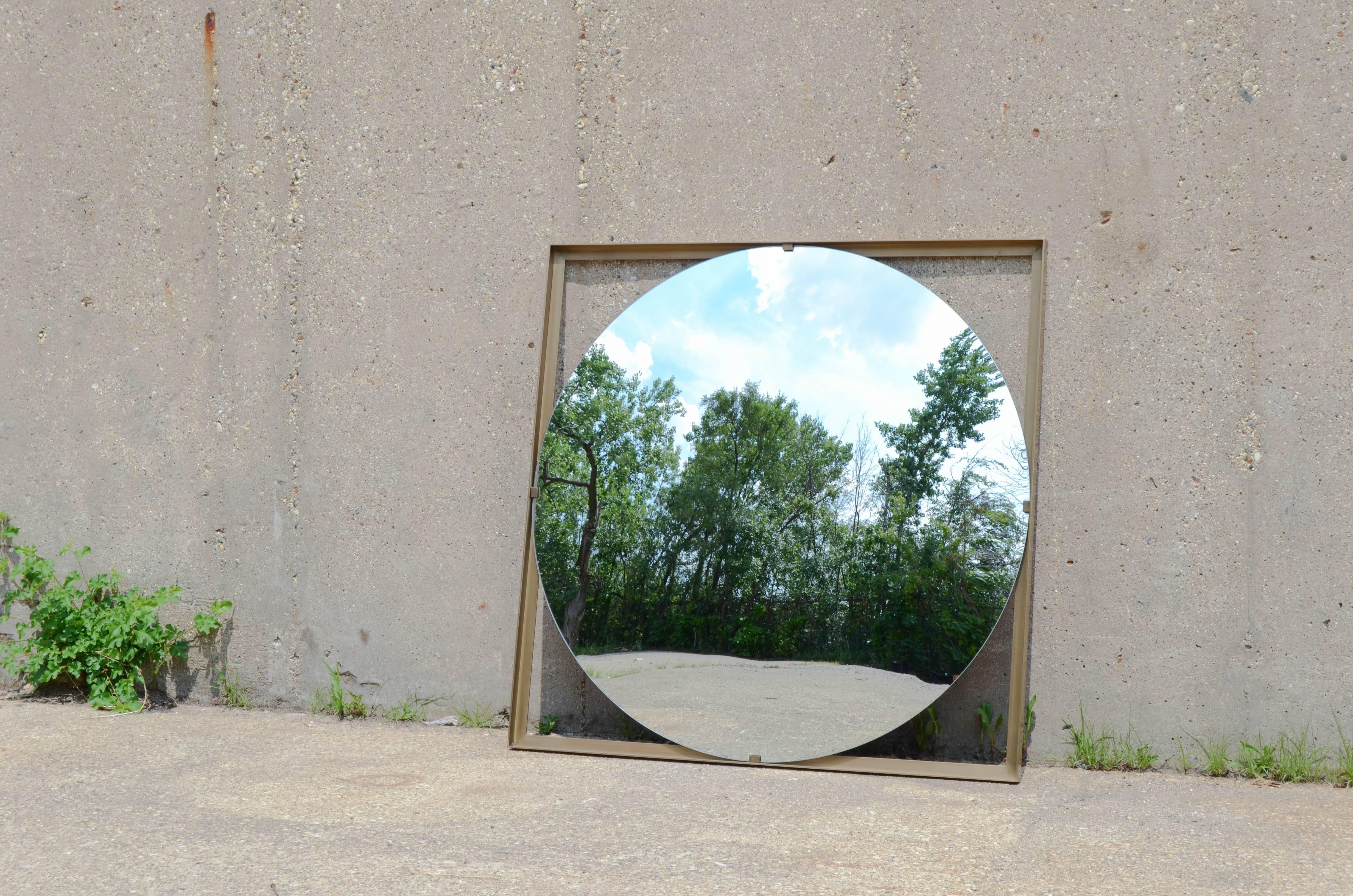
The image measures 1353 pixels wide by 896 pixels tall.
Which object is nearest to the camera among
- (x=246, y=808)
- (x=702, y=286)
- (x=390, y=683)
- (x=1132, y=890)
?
(x=1132, y=890)

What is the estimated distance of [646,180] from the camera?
10.0 feet

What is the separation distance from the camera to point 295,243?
328 centimetres

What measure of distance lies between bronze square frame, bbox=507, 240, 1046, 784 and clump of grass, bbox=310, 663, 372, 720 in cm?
53

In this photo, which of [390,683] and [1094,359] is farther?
[390,683]

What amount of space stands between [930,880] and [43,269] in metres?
3.56

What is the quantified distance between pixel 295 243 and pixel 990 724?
272 cm

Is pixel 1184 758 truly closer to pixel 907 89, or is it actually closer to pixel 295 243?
pixel 907 89

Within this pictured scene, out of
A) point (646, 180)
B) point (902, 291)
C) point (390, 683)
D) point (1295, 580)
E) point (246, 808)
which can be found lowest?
point (246, 808)

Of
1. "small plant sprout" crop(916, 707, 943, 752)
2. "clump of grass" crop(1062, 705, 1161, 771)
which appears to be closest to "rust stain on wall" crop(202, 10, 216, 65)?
"small plant sprout" crop(916, 707, 943, 752)

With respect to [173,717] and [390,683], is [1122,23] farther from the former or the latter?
[173,717]

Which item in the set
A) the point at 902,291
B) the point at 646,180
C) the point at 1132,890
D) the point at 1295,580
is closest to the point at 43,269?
the point at 646,180

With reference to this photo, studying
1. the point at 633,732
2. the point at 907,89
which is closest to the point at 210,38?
the point at 907,89

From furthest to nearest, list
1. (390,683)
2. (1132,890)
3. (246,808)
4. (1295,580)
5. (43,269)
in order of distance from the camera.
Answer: (43,269) → (390,683) → (1295,580) → (246,808) → (1132,890)

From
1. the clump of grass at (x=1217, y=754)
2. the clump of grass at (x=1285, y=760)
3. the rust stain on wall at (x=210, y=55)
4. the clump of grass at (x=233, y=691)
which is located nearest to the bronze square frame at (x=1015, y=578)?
the clump of grass at (x=1217, y=754)
